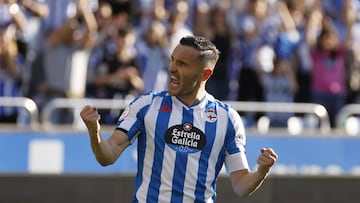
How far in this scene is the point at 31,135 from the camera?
11602mm

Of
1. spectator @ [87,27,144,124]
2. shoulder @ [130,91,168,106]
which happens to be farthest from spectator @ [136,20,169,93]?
shoulder @ [130,91,168,106]

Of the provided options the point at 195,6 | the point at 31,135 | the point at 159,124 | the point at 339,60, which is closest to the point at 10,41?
the point at 31,135

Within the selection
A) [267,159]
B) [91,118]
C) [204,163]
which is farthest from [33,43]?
[267,159]

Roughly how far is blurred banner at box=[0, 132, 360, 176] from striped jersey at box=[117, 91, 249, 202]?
206 inches

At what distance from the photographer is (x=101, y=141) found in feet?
20.0

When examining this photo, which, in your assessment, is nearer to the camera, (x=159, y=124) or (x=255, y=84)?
(x=159, y=124)

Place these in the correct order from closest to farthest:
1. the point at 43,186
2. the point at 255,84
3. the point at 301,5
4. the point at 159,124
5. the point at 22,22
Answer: the point at 159,124
the point at 43,186
the point at 22,22
the point at 255,84
the point at 301,5

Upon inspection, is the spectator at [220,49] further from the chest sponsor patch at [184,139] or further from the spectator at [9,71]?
the chest sponsor patch at [184,139]

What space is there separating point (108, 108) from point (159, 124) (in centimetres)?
557

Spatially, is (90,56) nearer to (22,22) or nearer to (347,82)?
(22,22)

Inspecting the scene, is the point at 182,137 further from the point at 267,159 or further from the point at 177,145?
the point at 267,159

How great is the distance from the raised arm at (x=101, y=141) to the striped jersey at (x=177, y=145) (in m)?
0.07

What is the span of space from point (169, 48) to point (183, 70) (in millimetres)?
6689

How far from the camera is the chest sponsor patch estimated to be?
21.0 ft
